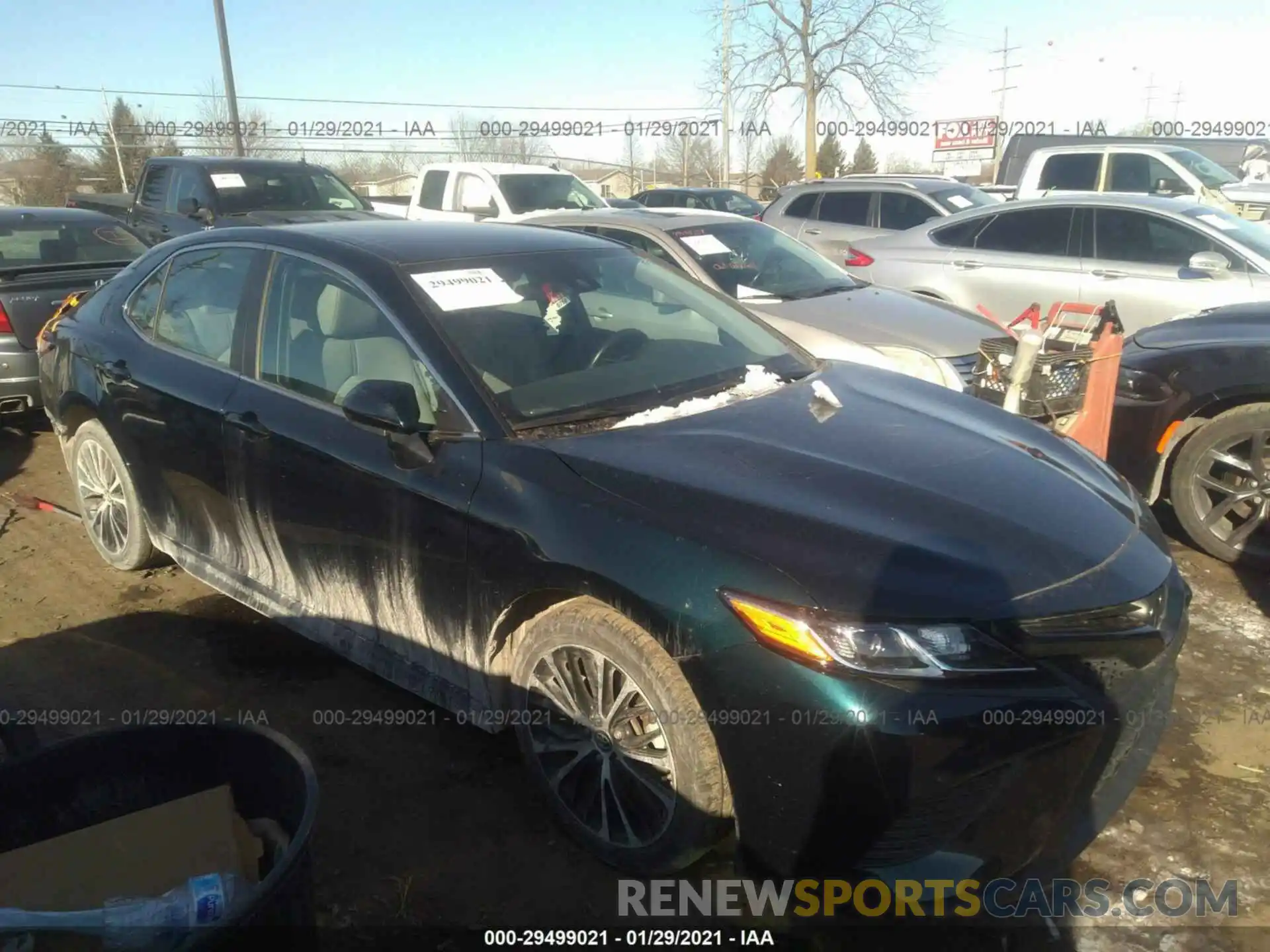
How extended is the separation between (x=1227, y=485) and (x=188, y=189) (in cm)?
1046

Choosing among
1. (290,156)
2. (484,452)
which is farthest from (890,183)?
(290,156)

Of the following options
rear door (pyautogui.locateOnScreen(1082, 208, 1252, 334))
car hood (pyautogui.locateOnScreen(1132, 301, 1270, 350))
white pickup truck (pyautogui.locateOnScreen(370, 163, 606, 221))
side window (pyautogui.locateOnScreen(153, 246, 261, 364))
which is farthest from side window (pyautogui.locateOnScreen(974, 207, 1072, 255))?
side window (pyautogui.locateOnScreen(153, 246, 261, 364))

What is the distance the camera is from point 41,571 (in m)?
4.77

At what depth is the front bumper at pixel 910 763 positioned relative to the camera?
2.15 m

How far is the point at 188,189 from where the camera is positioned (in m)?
10.9

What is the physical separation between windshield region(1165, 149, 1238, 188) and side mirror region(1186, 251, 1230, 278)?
586cm

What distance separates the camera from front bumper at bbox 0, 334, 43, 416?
6.33 meters

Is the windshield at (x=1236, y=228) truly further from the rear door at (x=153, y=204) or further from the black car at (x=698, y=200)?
the black car at (x=698, y=200)

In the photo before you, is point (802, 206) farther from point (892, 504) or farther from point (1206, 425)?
point (892, 504)

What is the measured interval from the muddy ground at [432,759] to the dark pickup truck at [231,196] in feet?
21.4

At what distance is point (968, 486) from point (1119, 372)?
276 cm

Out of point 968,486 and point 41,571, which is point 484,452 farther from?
point 41,571

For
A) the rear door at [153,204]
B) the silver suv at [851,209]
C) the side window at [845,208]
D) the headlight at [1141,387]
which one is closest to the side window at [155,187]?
the rear door at [153,204]

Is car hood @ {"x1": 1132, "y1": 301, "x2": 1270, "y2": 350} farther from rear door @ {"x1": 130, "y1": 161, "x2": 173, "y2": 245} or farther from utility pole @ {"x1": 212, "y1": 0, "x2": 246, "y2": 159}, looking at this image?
utility pole @ {"x1": 212, "y1": 0, "x2": 246, "y2": 159}
